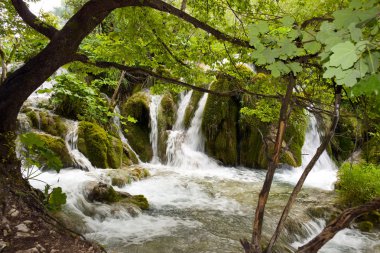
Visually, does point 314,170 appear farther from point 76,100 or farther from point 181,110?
point 76,100

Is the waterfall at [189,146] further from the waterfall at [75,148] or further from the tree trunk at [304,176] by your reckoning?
the tree trunk at [304,176]

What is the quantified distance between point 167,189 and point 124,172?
5.39 ft

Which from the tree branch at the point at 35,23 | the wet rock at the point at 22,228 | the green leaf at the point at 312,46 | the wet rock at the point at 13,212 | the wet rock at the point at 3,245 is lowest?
the wet rock at the point at 3,245

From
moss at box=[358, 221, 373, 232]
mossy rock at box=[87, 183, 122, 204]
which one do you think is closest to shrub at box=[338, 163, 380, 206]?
moss at box=[358, 221, 373, 232]

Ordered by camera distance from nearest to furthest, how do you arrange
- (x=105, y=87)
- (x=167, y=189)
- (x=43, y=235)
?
(x=43, y=235), (x=167, y=189), (x=105, y=87)

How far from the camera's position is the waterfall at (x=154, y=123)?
13.5 m

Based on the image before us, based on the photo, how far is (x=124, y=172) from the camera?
9477mm

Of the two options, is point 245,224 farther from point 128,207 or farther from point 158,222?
point 128,207

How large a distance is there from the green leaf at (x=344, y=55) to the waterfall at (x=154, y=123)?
41.0 feet

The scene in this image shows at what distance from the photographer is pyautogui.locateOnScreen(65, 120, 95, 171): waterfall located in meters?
9.08

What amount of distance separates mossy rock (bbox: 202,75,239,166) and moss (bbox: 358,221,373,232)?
23.8 ft

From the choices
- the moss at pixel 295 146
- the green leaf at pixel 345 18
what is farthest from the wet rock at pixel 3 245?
the moss at pixel 295 146

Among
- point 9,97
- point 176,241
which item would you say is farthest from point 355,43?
point 176,241

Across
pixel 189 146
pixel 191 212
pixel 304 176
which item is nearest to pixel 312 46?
pixel 304 176
